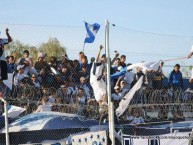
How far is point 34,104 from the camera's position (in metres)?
11.6

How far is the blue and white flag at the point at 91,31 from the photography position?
11.0m

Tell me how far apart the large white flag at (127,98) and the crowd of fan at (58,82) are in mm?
176

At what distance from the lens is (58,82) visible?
12320 mm

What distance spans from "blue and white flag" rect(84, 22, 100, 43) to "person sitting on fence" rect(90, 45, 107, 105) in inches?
21.9

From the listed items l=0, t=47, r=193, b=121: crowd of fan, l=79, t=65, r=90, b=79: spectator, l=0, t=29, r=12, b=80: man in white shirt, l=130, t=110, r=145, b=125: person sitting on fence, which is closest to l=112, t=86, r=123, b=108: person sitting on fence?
l=0, t=47, r=193, b=121: crowd of fan

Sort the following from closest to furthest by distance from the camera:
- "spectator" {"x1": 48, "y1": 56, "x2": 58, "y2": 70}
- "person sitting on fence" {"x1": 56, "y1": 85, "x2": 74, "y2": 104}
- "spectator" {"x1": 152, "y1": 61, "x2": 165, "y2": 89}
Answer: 1. "person sitting on fence" {"x1": 56, "y1": 85, "x2": 74, "y2": 104}
2. "spectator" {"x1": 48, "y1": 56, "x2": 58, "y2": 70}
3. "spectator" {"x1": 152, "y1": 61, "x2": 165, "y2": 89}

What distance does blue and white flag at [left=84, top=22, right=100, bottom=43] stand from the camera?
36.2ft

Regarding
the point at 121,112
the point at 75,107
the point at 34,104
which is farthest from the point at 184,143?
the point at 34,104

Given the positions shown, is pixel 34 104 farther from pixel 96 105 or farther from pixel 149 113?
pixel 149 113

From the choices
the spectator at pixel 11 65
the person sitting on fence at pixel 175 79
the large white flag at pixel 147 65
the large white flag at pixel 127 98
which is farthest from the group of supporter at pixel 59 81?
the person sitting on fence at pixel 175 79

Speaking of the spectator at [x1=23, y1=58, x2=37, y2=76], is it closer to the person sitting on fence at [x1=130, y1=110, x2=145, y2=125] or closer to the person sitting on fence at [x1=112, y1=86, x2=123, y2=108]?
the person sitting on fence at [x1=112, y1=86, x2=123, y2=108]

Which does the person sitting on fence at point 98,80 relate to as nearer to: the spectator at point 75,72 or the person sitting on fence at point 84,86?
the person sitting on fence at point 84,86

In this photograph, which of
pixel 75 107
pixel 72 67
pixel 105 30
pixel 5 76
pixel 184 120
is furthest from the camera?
Result: pixel 184 120

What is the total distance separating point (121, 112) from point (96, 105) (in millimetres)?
565
